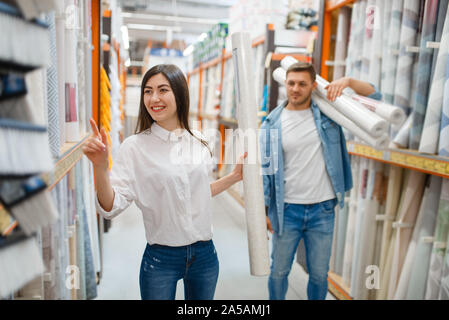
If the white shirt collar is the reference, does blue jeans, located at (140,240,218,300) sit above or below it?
below

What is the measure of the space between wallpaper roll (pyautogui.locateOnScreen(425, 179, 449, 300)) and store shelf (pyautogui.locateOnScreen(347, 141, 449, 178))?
133mm

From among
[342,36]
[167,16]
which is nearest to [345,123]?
[342,36]

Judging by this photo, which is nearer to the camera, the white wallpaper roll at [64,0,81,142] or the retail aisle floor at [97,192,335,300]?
the white wallpaper roll at [64,0,81,142]

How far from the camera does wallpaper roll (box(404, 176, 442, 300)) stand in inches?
66.3

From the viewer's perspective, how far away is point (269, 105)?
2578 millimetres

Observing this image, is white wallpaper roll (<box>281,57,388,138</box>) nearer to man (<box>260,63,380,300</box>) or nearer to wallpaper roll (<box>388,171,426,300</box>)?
man (<box>260,63,380,300</box>)

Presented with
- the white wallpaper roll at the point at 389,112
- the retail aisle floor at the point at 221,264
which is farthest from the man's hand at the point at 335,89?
the retail aisle floor at the point at 221,264

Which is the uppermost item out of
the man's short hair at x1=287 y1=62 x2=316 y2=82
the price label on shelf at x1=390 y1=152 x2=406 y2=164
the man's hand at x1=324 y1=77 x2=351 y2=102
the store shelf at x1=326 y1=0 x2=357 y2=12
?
the store shelf at x1=326 y1=0 x2=357 y2=12

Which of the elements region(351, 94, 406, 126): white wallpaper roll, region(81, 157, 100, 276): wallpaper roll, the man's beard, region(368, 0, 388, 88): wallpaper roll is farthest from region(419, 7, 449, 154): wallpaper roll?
region(81, 157, 100, 276): wallpaper roll

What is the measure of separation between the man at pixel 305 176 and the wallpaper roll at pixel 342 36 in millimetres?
645

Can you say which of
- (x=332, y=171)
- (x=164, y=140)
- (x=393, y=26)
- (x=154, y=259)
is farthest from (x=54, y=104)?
(x=393, y=26)

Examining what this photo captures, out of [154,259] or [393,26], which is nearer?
[154,259]
